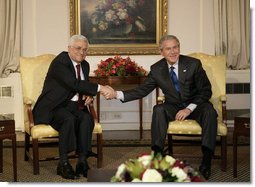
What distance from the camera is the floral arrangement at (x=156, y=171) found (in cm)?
148

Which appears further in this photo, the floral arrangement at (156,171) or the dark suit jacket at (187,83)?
the dark suit jacket at (187,83)

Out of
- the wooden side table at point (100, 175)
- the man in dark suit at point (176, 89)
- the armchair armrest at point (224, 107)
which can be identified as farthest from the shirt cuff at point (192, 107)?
the wooden side table at point (100, 175)

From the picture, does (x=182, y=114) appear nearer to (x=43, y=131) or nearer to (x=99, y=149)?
(x=99, y=149)

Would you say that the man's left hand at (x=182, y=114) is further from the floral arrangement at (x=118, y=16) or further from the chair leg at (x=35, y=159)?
the floral arrangement at (x=118, y=16)

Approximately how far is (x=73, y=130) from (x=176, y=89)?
822mm

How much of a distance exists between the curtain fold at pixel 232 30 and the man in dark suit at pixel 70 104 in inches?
79.0

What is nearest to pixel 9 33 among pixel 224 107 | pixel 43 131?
pixel 43 131

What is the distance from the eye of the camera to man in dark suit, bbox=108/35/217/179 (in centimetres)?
318

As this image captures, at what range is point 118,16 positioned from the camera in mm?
4961

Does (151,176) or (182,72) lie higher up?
(182,72)

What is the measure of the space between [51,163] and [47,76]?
0.72 metres

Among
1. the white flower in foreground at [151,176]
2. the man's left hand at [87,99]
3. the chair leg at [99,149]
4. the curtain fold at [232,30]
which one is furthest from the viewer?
the curtain fold at [232,30]

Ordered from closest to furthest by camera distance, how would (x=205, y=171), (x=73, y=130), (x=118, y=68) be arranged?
(x=205, y=171) → (x=73, y=130) → (x=118, y=68)

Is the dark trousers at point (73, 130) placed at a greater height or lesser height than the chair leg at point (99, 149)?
greater
